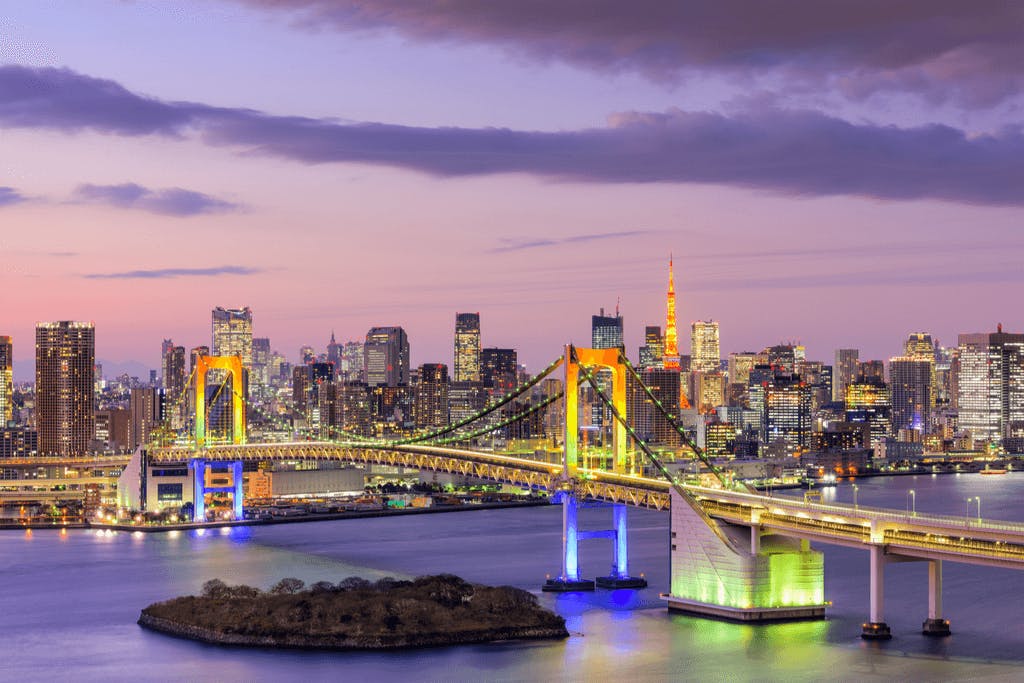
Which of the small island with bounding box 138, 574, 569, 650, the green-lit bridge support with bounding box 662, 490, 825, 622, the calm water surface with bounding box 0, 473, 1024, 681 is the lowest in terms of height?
the calm water surface with bounding box 0, 473, 1024, 681

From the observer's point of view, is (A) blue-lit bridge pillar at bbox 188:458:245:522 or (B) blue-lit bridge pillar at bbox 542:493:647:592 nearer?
(B) blue-lit bridge pillar at bbox 542:493:647:592

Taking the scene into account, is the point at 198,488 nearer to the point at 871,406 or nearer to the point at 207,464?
the point at 207,464

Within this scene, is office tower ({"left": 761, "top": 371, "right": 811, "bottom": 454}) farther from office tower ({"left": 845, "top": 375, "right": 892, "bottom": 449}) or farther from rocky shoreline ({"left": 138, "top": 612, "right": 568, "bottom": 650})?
rocky shoreline ({"left": 138, "top": 612, "right": 568, "bottom": 650})

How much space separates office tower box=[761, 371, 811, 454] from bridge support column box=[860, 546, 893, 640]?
296ft

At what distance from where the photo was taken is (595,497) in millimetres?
33719

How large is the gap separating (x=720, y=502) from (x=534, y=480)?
674cm

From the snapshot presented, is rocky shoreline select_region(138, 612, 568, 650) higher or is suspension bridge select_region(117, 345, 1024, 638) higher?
suspension bridge select_region(117, 345, 1024, 638)

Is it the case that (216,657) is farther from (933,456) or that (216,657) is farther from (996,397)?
(996,397)

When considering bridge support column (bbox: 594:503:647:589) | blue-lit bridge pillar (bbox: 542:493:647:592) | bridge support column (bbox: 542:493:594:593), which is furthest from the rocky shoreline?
bridge support column (bbox: 594:503:647:589)

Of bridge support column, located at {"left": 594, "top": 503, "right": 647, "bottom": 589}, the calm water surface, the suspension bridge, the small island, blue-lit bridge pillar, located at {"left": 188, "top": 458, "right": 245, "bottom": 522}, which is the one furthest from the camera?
blue-lit bridge pillar, located at {"left": 188, "top": 458, "right": 245, "bottom": 522}

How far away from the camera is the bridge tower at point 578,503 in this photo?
33.5 metres

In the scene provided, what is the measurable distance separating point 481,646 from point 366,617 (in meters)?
1.87

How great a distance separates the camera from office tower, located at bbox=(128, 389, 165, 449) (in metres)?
104

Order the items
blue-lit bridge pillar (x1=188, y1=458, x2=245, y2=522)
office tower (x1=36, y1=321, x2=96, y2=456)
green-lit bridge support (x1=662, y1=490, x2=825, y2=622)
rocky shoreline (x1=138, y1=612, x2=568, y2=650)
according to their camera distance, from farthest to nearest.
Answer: office tower (x1=36, y1=321, x2=96, y2=456)
blue-lit bridge pillar (x1=188, y1=458, x2=245, y2=522)
green-lit bridge support (x1=662, y1=490, x2=825, y2=622)
rocky shoreline (x1=138, y1=612, x2=568, y2=650)
